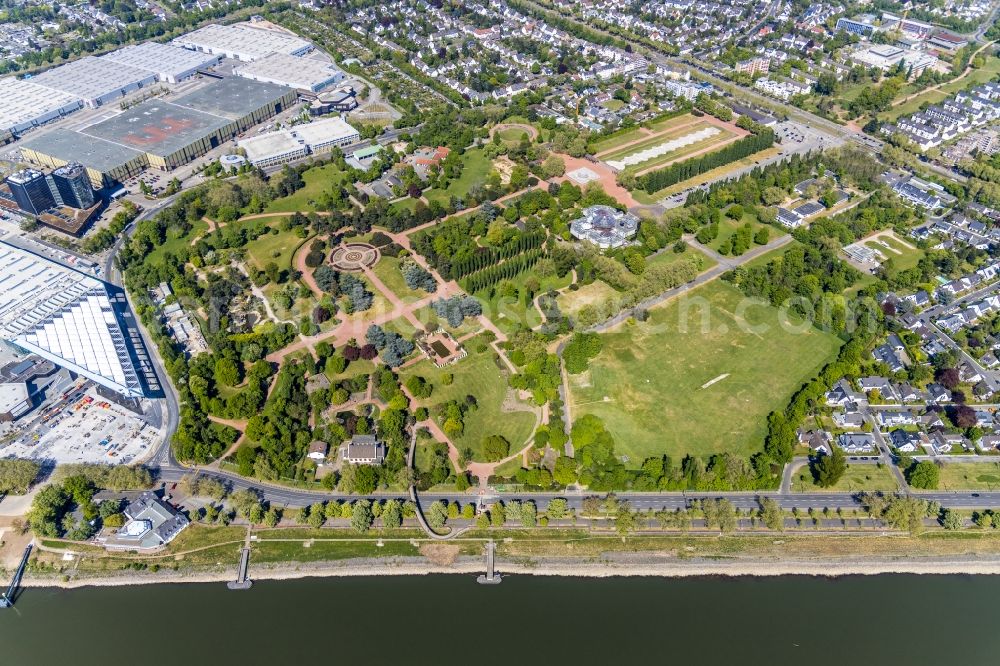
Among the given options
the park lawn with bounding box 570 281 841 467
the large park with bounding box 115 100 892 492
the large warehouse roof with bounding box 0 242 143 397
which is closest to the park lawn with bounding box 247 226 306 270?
the large park with bounding box 115 100 892 492

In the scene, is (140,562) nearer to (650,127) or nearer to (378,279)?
(378,279)

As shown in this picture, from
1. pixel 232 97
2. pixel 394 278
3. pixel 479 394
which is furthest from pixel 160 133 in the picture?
pixel 479 394

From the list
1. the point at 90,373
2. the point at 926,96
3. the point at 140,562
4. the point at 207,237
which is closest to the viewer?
the point at 140,562

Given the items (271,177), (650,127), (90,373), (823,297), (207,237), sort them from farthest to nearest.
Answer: (650,127) < (271,177) < (207,237) < (823,297) < (90,373)

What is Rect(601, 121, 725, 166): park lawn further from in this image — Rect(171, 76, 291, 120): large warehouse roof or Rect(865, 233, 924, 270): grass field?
Rect(171, 76, 291, 120): large warehouse roof

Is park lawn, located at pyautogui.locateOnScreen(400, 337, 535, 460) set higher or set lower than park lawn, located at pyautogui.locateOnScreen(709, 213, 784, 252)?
lower

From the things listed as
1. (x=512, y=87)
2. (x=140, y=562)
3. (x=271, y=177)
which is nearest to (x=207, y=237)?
(x=271, y=177)

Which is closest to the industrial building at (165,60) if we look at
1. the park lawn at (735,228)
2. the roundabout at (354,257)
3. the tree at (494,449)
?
the roundabout at (354,257)
